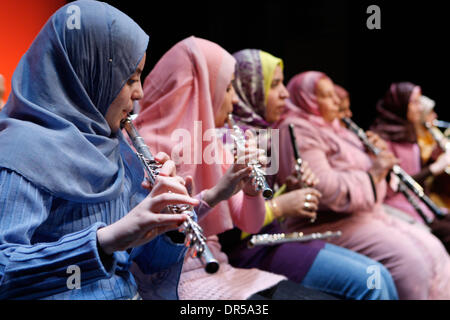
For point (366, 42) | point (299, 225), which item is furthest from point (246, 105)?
point (366, 42)

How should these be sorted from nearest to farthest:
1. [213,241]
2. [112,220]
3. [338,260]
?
[112,220] → [213,241] → [338,260]

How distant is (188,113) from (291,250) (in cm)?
84

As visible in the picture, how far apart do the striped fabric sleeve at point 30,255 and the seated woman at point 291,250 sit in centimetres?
109

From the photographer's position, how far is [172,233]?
124cm

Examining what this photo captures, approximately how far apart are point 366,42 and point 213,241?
2.73m

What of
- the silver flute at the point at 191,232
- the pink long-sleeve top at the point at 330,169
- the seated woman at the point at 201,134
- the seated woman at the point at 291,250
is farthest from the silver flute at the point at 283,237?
the silver flute at the point at 191,232

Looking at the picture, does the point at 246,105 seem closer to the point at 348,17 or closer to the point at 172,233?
the point at 172,233

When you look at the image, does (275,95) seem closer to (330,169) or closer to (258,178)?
(330,169)

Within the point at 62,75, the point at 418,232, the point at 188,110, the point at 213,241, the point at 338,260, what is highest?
the point at 62,75

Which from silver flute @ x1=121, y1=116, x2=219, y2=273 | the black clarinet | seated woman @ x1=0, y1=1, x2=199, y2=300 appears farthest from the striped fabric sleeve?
the black clarinet

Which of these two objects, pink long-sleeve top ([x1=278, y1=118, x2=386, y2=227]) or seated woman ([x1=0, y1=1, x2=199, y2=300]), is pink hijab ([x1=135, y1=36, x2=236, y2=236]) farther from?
pink long-sleeve top ([x1=278, y1=118, x2=386, y2=227])

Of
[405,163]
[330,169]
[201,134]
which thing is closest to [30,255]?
[201,134]

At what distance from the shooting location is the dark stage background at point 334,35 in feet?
6.53

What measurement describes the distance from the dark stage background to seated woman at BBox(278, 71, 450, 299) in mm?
563
